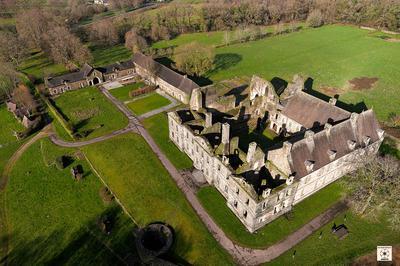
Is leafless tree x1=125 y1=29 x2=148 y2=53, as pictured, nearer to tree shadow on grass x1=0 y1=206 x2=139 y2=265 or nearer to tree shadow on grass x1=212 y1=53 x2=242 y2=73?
tree shadow on grass x1=212 y1=53 x2=242 y2=73

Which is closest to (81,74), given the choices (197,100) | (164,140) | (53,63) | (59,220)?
(53,63)

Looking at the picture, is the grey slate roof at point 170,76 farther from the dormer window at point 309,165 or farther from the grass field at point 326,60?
the dormer window at point 309,165

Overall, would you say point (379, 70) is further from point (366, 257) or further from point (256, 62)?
point (366, 257)

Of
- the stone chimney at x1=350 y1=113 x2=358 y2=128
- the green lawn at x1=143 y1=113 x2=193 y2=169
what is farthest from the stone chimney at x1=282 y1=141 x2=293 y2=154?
the green lawn at x1=143 y1=113 x2=193 y2=169

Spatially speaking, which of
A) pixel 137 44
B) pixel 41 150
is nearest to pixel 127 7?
pixel 137 44

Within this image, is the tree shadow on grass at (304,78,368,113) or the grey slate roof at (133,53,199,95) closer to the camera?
the tree shadow on grass at (304,78,368,113)

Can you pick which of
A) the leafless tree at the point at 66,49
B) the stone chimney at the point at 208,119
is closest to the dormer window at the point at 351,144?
the stone chimney at the point at 208,119
